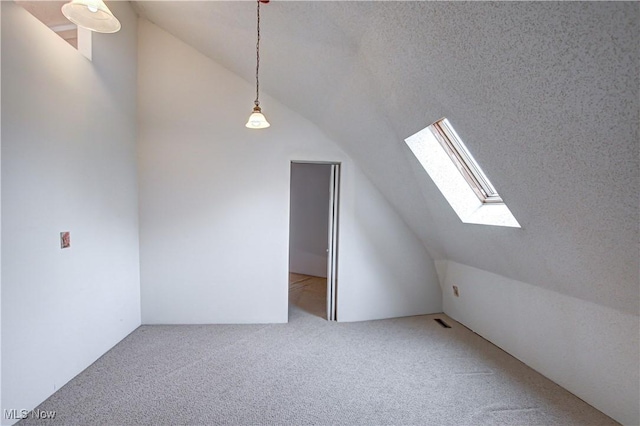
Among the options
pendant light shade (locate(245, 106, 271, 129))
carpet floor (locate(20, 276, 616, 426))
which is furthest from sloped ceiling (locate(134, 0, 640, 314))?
carpet floor (locate(20, 276, 616, 426))

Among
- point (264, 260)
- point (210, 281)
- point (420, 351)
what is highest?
point (264, 260)

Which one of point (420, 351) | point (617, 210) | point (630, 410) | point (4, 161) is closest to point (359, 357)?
point (420, 351)

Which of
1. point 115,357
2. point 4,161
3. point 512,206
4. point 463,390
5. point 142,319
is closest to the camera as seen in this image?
point 4,161

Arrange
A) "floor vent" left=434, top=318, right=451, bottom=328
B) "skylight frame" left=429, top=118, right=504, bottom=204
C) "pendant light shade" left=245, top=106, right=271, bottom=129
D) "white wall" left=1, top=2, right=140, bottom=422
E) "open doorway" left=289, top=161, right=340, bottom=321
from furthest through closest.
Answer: "open doorway" left=289, top=161, right=340, bottom=321
"floor vent" left=434, top=318, right=451, bottom=328
"skylight frame" left=429, top=118, right=504, bottom=204
"pendant light shade" left=245, top=106, right=271, bottom=129
"white wall" left=1, top=2, right=140, bottom=422

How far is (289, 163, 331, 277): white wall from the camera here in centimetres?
655

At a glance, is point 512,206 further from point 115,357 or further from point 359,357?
point 115,357

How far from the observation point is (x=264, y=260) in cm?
386

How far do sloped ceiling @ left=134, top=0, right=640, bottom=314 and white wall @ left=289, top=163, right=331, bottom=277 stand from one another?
311 centimetres

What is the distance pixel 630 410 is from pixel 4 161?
4.51 meters

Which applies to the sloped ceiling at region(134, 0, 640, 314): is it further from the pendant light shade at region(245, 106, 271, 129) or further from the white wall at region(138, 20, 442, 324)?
the pendant light shade at region(245, 106, 271, 129)

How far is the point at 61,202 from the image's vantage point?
2443mm

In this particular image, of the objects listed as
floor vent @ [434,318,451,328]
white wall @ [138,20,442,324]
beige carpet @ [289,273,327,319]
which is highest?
white wall @ [138,20,442,324]

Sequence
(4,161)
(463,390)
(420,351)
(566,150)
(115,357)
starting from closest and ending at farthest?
(566,150) < (4,161) < (463,390) < (115,357) < (420,351)

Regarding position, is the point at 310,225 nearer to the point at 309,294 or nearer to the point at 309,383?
the point at 309,294
